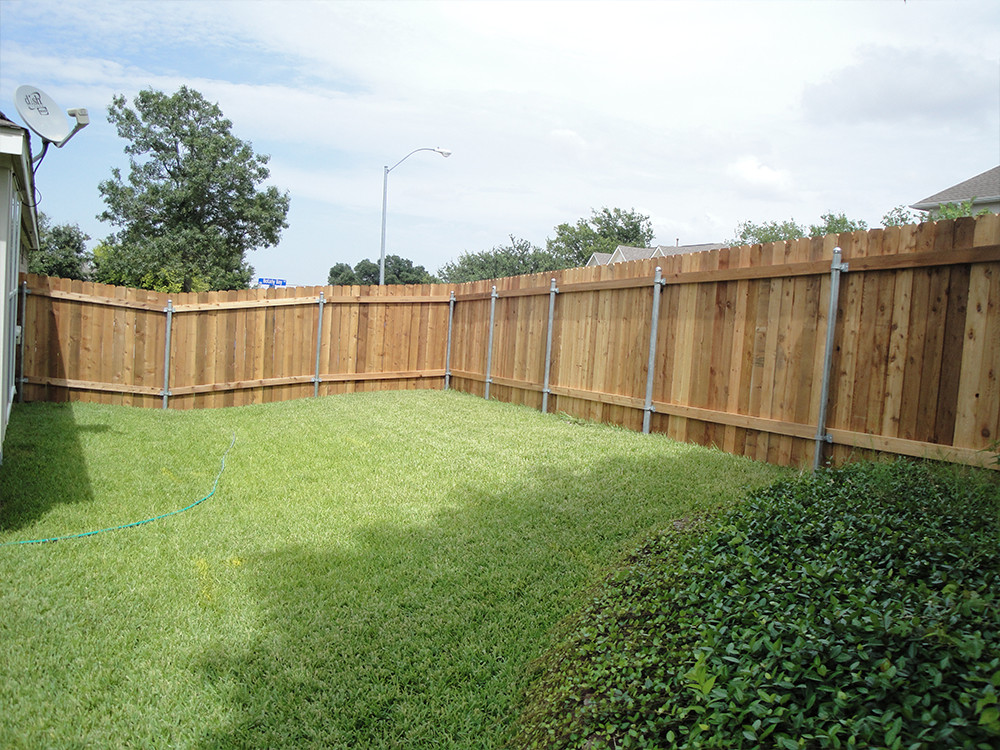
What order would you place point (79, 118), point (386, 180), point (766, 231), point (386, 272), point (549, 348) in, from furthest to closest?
point (386, 272) < point (766, 231) < point (386, 180) < point (549, 348) < point (79, 118)

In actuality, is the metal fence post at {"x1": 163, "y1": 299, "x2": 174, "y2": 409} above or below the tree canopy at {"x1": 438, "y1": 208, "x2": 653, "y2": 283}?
below

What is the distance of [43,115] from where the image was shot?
576cm

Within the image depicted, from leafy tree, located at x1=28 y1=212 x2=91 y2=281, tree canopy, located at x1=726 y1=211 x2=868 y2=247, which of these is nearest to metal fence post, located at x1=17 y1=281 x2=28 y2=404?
leafy tree, located at x1=28 y1=212 x2=91 y2=281

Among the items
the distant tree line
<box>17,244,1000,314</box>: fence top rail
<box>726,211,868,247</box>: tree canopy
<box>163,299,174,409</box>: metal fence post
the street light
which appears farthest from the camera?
<box>726,211,868,247</box>: tree canopy

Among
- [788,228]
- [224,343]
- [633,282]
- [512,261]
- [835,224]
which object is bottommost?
[224,343]

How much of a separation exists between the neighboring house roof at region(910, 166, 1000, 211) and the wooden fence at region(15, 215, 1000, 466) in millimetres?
14517

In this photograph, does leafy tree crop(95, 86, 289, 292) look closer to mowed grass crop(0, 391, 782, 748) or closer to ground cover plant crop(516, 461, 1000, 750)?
mowed grass crop(0, 391, 782, 748)

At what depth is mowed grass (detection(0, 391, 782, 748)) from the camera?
2.72 m

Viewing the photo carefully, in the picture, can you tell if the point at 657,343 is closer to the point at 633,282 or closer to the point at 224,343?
the point at 633,282

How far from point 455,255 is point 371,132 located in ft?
141

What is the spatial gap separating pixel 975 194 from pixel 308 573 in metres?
20.3

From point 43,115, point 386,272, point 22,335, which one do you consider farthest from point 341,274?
point 43,115

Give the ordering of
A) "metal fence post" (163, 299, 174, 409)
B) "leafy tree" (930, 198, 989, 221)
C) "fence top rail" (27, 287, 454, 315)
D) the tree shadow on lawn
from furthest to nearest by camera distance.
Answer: "leafy tree" (930, 198, 989, 221) < "metal fence post" (163, 299, 174, 409) < "fence top rail" (27, 287, 454, 315) < the tree shadow on lawn

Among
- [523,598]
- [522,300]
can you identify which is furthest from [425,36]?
[523,598]
